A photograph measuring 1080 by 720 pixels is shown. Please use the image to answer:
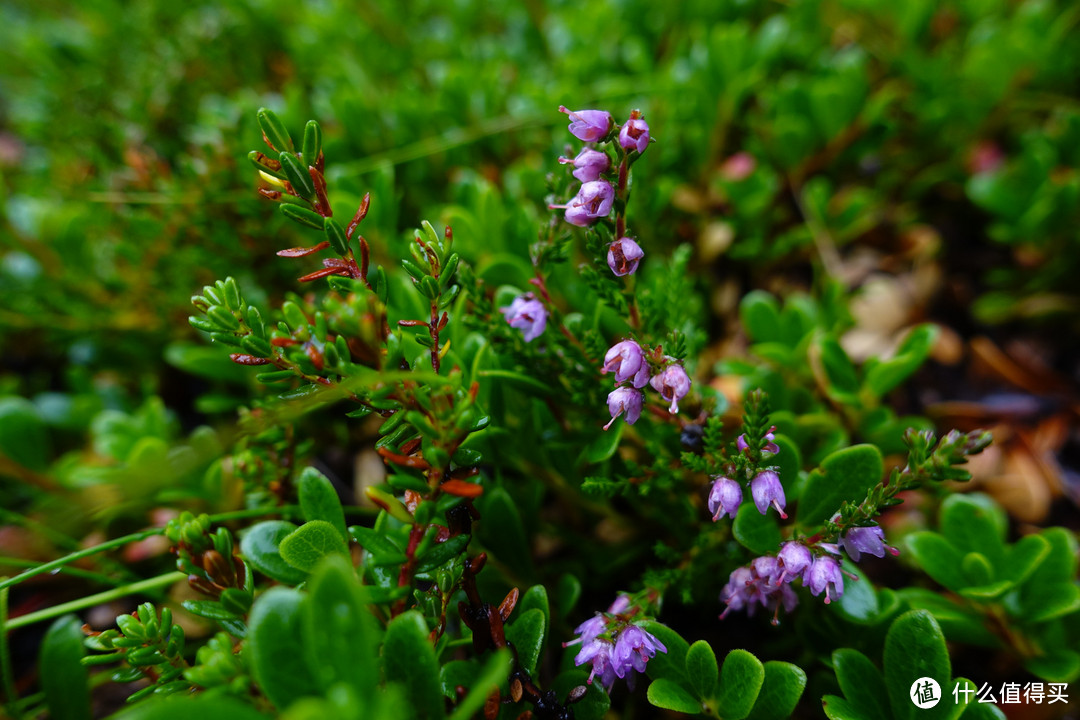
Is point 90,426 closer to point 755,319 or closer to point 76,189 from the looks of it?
point 76,189

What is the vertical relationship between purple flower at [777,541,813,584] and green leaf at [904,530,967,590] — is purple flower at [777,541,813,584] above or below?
above

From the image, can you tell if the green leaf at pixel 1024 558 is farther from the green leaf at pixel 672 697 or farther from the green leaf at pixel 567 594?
the green leaf at pixel 567 594

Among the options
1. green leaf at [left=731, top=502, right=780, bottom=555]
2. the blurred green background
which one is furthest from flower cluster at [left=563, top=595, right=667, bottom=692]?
the blurred green background

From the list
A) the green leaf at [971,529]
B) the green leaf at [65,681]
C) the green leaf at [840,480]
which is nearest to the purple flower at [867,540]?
the green leaf at [840,480]

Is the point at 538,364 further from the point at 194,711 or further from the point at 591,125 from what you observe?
the point at 194,711

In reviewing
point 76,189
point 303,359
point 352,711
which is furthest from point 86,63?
point 352,711

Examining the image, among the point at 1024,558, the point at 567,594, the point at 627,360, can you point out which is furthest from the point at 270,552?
the point at 1024,558

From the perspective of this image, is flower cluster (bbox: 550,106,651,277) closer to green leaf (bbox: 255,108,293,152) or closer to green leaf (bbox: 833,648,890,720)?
green leaf (bbox: 255,108,293,152)
